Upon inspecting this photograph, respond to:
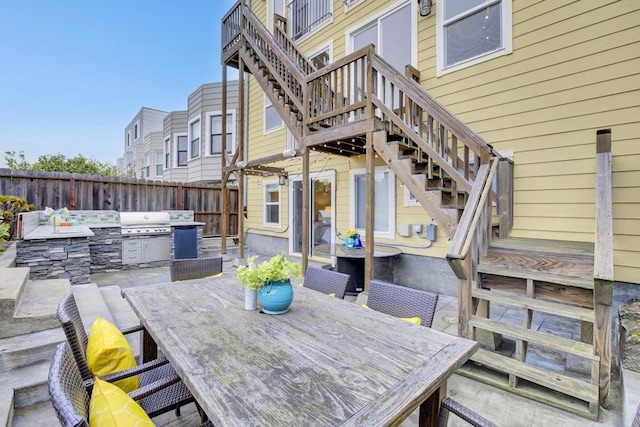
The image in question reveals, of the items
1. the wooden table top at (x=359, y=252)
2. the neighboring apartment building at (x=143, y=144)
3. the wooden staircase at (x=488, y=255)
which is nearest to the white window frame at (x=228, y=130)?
the wooden staircase at (x=488, y=255)

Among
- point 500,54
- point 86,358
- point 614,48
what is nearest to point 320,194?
point 500,54

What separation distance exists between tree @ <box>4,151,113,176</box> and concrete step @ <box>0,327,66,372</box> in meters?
14.0

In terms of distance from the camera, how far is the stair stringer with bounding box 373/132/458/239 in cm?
334

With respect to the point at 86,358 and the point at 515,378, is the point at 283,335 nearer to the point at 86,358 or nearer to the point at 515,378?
the point at 86,358

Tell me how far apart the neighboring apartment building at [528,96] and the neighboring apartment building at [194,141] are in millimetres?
5884

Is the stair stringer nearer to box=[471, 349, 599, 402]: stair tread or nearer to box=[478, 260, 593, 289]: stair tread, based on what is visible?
box=[478, 260, 593, 289]: stair tread

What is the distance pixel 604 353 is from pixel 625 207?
2.16 metres

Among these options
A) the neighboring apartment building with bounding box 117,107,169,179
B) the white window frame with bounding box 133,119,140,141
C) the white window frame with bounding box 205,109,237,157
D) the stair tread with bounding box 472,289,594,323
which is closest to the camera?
the stair tread with bounding box 472,289,594,323

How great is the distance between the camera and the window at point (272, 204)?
8250 millimetres

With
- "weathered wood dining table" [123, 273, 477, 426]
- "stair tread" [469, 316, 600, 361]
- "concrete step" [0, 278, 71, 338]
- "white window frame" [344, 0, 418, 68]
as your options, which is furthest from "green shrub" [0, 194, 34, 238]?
"stair tread" [469, 316, 600, 361]

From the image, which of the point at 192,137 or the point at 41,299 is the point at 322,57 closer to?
the point at 41,299

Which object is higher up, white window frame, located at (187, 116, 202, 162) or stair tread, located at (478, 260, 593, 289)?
white window frame, located at (187, 116, 202, 162)

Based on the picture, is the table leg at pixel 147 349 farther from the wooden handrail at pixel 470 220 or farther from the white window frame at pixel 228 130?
the white window frame at pixel 228 130

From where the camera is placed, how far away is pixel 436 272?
16.1 feet
